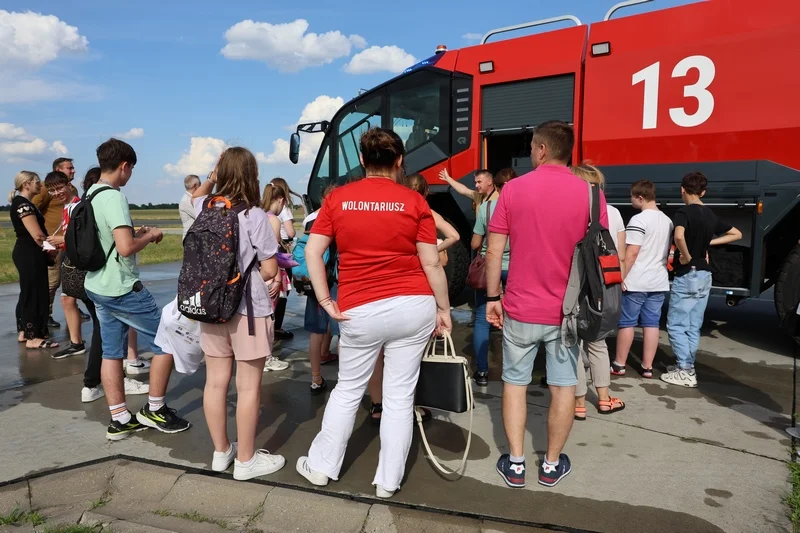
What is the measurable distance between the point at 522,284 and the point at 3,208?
9760 centimetres

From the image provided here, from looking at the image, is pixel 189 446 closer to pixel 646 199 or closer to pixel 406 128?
pixel 646 199

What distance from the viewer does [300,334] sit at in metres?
6.19

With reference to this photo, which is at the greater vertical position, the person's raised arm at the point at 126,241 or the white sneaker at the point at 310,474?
the person's raised arm at the point at 126,241

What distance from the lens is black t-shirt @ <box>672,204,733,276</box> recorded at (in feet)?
14.5

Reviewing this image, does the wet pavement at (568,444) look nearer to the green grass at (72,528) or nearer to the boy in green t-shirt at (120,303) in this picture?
the boy in green t-shirt at (120,303)

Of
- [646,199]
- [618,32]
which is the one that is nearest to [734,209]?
[646,199]

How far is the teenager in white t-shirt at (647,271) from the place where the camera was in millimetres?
4336

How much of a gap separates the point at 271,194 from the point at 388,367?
274 centimetres

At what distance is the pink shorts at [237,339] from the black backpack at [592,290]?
1.54m

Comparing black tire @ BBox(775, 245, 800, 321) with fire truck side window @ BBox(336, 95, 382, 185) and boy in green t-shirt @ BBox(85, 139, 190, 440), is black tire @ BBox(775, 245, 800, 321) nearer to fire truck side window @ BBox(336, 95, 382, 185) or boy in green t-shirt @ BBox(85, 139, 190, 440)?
fire truck side window @ BBox(336, 95, 382, 185)

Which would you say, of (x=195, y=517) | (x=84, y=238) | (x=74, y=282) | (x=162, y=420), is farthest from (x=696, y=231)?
(x=74, y=282)

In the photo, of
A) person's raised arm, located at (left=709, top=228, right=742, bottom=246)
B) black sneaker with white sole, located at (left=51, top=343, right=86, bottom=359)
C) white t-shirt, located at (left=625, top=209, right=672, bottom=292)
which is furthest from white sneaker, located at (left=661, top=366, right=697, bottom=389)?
black sneaker with white sole, located at (left=51, top=343, right=86, bottom=359)

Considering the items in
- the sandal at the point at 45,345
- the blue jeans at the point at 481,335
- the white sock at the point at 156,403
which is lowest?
the sandal at the point at 45,345

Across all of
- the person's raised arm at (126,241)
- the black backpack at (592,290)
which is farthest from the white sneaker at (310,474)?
the person's raised arm at (126,241)
